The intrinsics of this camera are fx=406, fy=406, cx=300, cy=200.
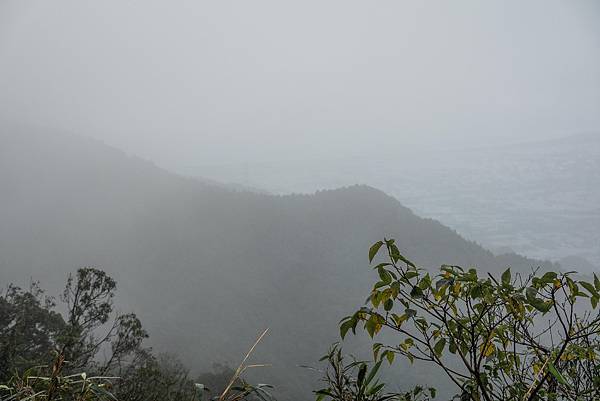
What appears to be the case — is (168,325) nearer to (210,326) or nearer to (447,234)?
(210,326)

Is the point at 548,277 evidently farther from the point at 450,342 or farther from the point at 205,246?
the point at 205,246

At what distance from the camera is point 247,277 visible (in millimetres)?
93438

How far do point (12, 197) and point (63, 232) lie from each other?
2461 centimetres

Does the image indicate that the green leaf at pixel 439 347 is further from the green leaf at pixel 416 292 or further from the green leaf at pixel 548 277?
the green leaf at pixel 548 277

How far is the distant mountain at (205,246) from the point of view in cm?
7450

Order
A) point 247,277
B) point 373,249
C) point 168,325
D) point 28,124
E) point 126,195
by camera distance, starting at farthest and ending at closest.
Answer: point 28,124 < point 126,195 < point 247,277 < point 168,325 < point 373,249

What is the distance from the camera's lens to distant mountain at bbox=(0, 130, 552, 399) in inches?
2933

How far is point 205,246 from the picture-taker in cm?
10094

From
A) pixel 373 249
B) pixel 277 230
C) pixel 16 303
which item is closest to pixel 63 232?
pixel 277 230

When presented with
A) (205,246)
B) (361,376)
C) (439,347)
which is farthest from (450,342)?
(205,246)

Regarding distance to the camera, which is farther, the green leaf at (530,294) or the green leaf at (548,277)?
the green leaf at (548,277)

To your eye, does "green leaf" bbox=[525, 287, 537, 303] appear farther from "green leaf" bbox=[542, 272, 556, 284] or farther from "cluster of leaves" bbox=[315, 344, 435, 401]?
"cluster of leaves" bbox=[315, 344, 435, 401]

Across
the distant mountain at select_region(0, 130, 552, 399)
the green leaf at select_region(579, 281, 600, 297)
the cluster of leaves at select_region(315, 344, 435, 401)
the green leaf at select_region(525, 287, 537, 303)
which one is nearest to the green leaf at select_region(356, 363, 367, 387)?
the cluster of leaves at select_region(315, 344, 435, 401)

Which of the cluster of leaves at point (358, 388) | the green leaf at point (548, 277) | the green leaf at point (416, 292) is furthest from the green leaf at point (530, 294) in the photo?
the cluster of leaves at point (358, 388)
